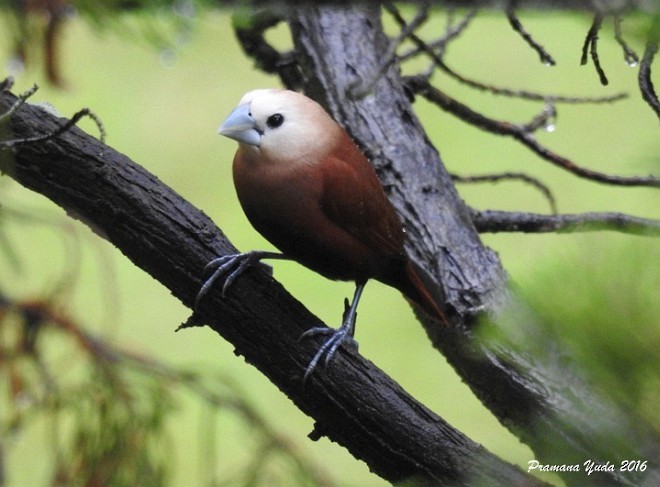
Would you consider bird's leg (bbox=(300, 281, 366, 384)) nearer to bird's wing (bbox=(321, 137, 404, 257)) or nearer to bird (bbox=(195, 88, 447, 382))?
bird (bbox=(195, 88, 447, 382))

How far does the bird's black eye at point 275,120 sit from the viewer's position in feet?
3.99

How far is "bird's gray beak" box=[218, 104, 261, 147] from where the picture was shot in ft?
3.88

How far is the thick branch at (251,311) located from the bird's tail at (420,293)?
0.19 meters

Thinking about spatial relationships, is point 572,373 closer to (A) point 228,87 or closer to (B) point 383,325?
(B) point 383,325

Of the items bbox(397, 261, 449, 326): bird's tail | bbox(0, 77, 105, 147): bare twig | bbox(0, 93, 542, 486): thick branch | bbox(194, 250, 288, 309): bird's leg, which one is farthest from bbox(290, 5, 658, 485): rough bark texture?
bbox(0, 77, 105, 147): bare twig

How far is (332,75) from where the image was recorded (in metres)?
1.48

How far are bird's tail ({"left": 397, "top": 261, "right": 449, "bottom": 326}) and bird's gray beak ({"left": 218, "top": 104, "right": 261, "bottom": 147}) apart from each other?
11.3 inches

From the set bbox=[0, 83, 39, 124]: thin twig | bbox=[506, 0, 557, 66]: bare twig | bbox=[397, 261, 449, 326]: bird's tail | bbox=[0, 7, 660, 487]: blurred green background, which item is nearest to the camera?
bbox=[506, 0, 557, 66]: bare twig

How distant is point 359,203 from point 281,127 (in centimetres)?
14

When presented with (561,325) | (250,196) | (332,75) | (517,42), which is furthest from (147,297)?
(561,325)

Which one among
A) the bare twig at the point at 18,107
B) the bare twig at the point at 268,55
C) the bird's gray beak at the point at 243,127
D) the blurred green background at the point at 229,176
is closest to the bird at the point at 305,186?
the bird's gray beak at the point at 243,127

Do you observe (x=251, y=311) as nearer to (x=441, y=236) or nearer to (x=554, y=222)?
(x=441, y=236)

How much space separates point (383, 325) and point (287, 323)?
186 cm

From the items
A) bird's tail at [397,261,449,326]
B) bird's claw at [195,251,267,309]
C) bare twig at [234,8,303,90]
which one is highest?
bare twig at [234,8,303,90]
